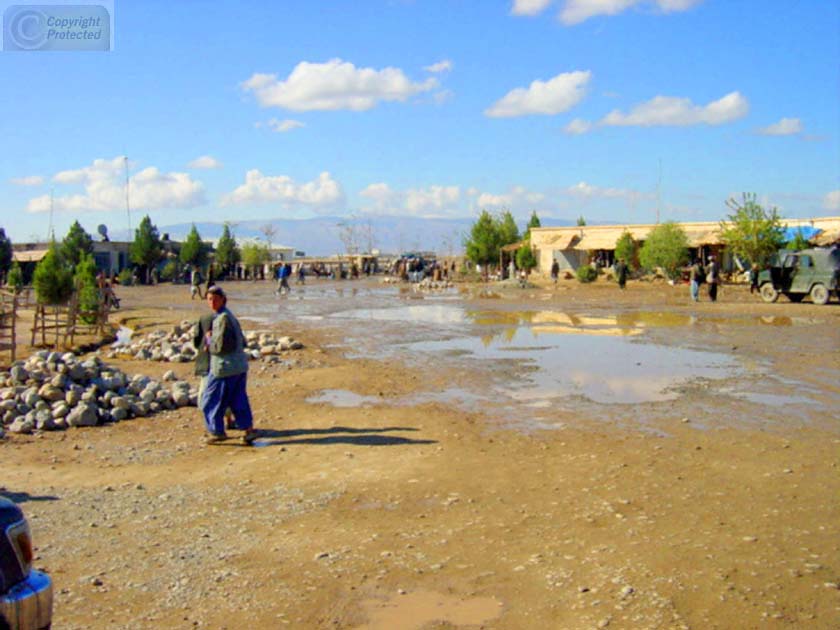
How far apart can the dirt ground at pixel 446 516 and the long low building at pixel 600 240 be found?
38610mm

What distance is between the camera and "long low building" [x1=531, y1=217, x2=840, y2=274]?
47.7m

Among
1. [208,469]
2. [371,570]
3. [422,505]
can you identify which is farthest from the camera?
[208,469]

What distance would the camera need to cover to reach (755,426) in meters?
9.28

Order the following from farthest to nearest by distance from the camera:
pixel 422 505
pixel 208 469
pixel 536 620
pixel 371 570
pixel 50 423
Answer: pixel 50 423
pixel 208 469
pixel 422 505
pixel 371 570
pixel 536 620

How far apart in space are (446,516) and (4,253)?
61.5m

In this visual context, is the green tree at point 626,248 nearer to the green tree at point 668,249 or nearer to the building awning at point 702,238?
the building awning at point 702,238

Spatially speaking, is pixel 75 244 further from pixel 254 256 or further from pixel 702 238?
pixel 702 238

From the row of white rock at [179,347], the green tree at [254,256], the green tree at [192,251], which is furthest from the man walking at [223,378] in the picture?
the green tree at [254,256]

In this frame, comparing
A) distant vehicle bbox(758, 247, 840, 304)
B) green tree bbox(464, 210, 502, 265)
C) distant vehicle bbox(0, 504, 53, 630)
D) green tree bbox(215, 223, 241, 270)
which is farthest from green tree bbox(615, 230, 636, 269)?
distant vehicle bbox(0, 504, 53, 630)

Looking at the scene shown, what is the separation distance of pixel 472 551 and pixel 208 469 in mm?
3455

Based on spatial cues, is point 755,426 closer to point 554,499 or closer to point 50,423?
point 554,499

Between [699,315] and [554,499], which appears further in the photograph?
[699,315]

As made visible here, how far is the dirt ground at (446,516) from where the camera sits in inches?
183

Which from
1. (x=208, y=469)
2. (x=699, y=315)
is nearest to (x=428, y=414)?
(x=208, y=469)
